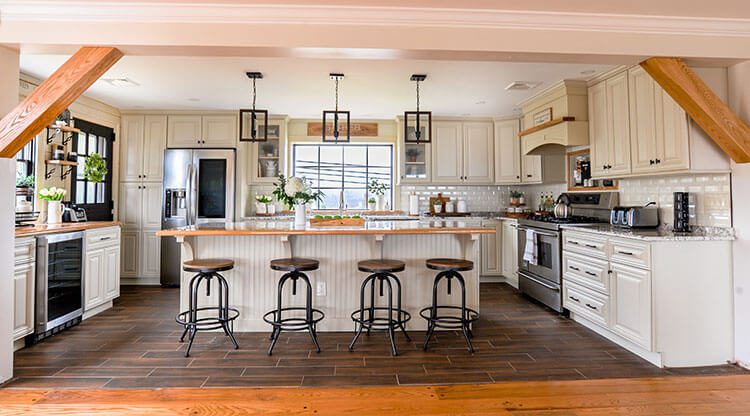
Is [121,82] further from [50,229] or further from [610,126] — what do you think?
[610,126]

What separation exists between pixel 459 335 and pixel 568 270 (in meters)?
1.37

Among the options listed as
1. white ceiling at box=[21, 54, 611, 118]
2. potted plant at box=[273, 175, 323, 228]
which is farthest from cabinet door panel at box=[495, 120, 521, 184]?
potted plant at box=[273, 175, 323, 228]

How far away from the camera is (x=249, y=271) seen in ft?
11.6

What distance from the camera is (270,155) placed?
5.94m

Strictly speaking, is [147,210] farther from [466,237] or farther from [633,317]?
[633,317]

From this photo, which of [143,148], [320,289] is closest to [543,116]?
[320,289]

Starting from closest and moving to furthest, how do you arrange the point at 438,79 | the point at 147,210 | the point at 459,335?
the point at 459,335, the point at 438,79, the point at 147,210

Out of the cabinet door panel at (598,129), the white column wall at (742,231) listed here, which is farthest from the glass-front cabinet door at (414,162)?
the white column wall at (742,231)

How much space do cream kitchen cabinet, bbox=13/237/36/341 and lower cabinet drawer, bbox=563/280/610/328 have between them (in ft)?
15.5

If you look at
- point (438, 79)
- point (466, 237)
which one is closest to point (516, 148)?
point (438, 79)

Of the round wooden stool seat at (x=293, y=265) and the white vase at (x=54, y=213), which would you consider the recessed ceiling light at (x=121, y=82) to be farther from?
the round wooden stool seat at (x=293, y=265)

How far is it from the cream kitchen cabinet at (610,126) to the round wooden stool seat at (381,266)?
2.45m

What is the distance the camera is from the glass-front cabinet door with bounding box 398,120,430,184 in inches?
237

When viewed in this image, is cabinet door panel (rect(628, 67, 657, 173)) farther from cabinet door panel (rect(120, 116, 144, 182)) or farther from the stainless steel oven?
cabinet door panel (rect(120, 116, 144, 182))
